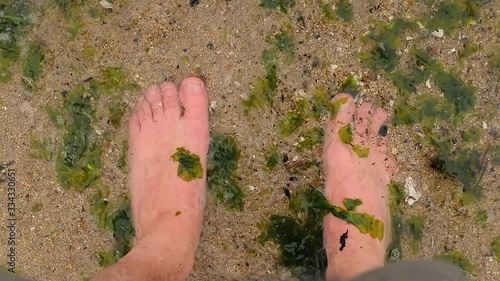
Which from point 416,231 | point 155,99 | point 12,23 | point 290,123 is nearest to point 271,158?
point 290,123

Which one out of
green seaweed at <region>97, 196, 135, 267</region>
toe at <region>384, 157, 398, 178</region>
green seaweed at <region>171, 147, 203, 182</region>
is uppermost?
toe at <region>384, 157, 398, 178</region>

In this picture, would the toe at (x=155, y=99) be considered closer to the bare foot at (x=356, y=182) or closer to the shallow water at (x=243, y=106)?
the shallow water at (x=243, y=106)

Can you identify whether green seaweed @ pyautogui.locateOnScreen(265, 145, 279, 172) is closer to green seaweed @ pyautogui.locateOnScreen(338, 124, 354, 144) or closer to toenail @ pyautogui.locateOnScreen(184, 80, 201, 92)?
green seaweed @ pyautogui.locateOnScreen(338, 124, 354, 144)

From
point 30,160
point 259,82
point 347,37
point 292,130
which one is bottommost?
point 30,160

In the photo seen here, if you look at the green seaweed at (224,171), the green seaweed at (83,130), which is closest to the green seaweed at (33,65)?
the green seaweed at (83,130)

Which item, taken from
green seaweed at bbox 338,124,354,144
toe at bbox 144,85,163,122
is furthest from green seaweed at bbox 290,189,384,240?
toe at bbox 144,85,163,122

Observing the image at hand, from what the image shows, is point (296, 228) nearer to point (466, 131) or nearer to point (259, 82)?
point (259, 82)

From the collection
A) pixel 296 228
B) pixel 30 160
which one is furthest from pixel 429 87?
pixel 30 160
